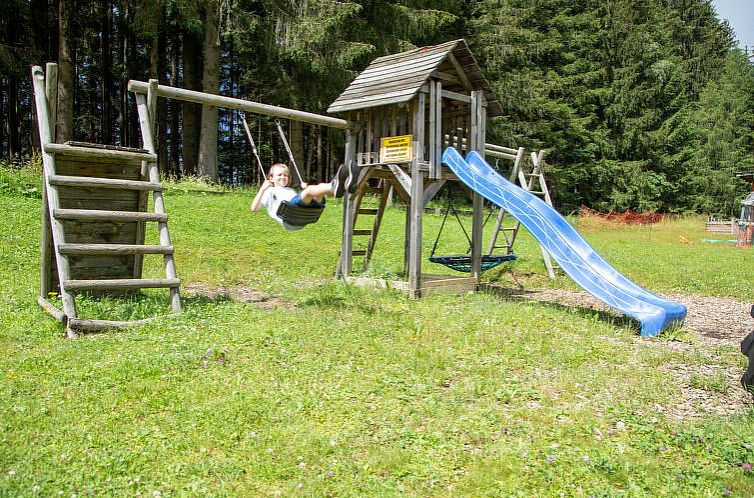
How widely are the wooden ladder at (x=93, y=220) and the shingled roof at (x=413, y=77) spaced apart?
3.47 metres

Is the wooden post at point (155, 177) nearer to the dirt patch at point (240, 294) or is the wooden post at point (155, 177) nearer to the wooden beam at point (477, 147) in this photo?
the dirt patch at point (240, 294)

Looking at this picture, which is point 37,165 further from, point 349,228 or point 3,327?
point 3,327

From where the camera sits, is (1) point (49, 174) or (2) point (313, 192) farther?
(1) point (49, 174)

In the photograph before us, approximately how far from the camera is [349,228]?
9758mm

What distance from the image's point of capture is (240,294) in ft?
28.0

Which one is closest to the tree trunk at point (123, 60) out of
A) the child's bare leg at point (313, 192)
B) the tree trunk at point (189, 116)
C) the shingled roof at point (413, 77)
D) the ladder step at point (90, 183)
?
the tree trunk at point (189, 116)

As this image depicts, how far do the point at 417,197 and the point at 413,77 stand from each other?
5.96 feet

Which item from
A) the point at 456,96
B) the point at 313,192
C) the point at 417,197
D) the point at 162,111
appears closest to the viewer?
the point at 313,192

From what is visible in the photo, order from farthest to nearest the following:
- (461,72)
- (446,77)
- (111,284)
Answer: (461,72)
(446,77)
(111,284)

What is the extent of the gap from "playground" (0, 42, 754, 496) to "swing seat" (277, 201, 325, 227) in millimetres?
1083

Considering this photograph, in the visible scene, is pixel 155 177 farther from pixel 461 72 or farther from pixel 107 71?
pixel 107 71

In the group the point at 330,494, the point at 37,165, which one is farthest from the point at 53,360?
the point at 37,165

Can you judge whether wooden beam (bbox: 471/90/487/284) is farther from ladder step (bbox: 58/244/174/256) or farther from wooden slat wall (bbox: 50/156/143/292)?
wooden slat wall (bbox: 50/156/143/292)

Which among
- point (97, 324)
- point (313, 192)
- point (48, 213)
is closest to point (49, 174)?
point (48, 213)
